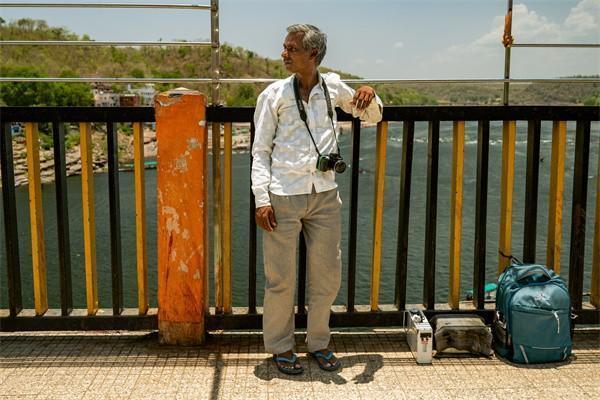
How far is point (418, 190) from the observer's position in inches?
1220

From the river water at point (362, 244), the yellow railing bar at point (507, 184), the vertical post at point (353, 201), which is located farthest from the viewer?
the river water at point (362, 244)

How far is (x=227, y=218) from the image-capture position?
3486 millimetres

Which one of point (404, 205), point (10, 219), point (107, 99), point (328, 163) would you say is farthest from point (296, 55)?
point (107, 99)

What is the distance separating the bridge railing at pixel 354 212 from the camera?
134 inches

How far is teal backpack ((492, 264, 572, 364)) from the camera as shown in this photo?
3.18 meters

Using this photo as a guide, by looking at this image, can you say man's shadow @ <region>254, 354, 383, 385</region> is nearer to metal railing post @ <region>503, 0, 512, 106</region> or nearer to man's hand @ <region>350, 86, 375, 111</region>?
man's hand @ <region>350, 86, 375, 111</region>

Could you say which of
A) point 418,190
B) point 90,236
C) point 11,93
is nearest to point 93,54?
point 11,93

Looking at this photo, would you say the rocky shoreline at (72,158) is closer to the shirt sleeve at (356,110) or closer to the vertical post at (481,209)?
the vertical post at (481,209)

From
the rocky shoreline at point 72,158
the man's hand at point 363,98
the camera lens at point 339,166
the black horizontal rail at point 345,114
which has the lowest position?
the rocky shoreline at point 72,158

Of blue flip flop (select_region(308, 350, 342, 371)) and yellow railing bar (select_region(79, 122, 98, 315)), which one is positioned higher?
yellow railing bar (select_region(79, 122, 98, 315))

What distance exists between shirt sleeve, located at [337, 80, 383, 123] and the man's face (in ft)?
0.76

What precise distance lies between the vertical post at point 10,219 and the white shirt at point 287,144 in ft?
4.44

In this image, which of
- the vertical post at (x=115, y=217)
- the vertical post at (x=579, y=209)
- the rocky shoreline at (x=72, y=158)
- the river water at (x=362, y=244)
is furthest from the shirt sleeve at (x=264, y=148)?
the rocky shoreline at (x=72, y=158)

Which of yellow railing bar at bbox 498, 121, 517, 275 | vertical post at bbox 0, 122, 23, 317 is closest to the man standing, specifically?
yellow railing bar at bbox 498, 121, 517, 275
